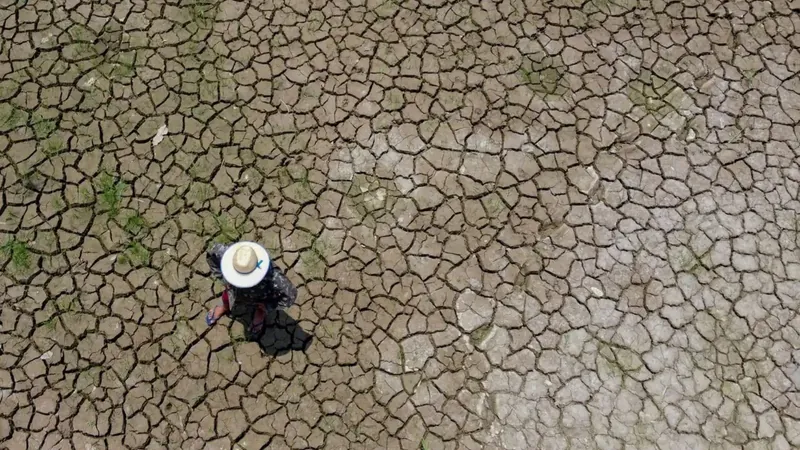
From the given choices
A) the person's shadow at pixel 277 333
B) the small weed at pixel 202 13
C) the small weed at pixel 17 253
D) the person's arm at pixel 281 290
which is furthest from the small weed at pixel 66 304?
the small weed at pixel 202 13

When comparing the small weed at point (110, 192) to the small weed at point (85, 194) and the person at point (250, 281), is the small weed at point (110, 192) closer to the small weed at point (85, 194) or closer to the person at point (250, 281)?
the small weed at point (85, 194)

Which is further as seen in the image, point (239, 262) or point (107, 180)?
point (107, 180)

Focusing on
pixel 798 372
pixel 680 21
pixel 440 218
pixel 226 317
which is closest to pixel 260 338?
pixel 226 317

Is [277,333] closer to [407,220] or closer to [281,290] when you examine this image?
[281,290]

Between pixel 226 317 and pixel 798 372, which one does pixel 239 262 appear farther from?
pixel 798 372

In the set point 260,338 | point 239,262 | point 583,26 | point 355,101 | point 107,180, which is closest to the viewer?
point 239,262

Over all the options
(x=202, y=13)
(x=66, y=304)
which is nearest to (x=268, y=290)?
(x=66, y=304)

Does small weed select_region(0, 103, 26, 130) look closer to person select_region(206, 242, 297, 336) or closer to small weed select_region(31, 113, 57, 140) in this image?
small weed select_region(31, 113, 57, 140)
